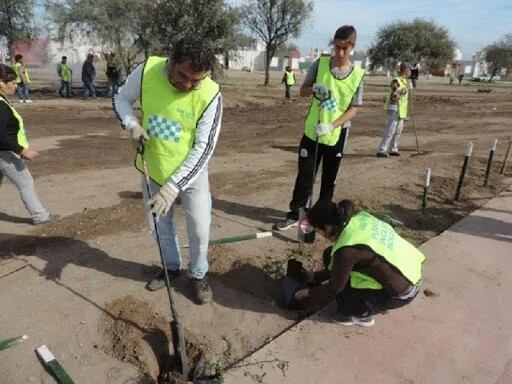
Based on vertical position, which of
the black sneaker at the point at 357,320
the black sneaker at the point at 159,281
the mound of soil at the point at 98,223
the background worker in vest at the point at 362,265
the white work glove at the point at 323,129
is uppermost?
the white work glove at the point at 323,129

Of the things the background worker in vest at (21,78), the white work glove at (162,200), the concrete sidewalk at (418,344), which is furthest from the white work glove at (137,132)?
the background worker in vest at (21,78)

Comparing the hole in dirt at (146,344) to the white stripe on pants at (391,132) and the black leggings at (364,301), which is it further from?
the white stripe on pants at (391,132)

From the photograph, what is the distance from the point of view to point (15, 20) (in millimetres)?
17562

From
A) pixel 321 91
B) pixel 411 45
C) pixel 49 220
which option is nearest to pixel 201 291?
pixel 321 91

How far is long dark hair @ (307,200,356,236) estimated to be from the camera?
296 cm

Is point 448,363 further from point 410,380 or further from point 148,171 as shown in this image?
point 148,171

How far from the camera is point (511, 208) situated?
18.7 feet

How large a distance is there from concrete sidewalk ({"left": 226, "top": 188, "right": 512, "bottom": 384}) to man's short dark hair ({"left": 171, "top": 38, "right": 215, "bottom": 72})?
181cm

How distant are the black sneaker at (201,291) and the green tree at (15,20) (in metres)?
17.6

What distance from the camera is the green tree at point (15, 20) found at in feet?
55.9

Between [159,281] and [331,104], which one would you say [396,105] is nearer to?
[331,104]

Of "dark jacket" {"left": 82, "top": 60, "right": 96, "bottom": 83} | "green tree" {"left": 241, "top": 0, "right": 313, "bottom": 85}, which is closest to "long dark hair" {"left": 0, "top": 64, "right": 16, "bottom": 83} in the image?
"dark jacket" {"left": 82, "top": 60, "right": 96, "bottom": 83}

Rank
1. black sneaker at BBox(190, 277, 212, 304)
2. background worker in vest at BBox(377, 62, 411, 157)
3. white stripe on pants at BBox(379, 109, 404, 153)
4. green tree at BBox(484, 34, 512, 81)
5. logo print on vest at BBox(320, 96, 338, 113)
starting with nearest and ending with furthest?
black sneaker at BBox(190, 277, 212, 304)
logo print on vest at BBox(320, 96, 338, 113)
background worker in vest at BBox(377, 62, 411, 157)
white stripe on pants at BBox(379, 109, 404, 153)
green tree at BBox(484, 34, 512, 81)

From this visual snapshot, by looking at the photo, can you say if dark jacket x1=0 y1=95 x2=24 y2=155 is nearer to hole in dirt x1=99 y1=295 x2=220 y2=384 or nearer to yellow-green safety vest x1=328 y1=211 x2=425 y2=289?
hole in dirt x1=99 y1=295 x2=220 y2=384
